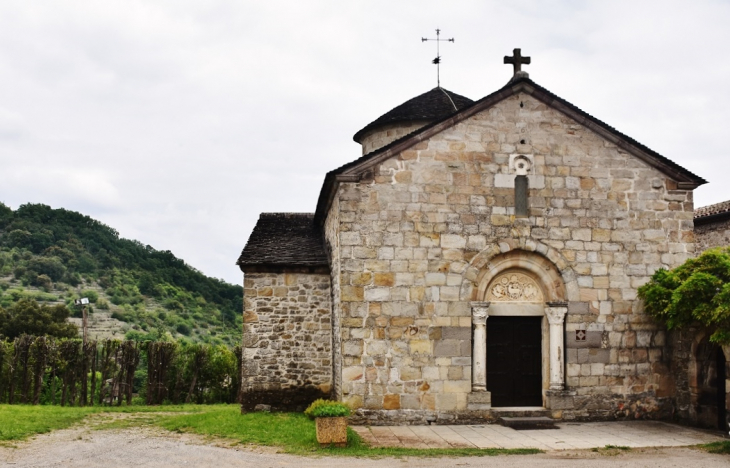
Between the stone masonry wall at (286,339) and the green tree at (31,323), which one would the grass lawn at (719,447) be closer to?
the stone masonry wall at (286,339)

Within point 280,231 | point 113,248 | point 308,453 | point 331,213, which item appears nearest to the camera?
point 308,453

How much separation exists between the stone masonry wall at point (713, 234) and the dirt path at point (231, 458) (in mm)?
12682

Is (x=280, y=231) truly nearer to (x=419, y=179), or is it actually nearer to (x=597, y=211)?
(x=419, y=179)

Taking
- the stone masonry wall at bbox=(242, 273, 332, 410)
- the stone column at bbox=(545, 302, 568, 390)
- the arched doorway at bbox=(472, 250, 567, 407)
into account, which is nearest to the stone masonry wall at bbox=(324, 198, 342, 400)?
the stone masonry wall at bbox=(242, 273, 332, 410)

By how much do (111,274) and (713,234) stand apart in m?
34.7

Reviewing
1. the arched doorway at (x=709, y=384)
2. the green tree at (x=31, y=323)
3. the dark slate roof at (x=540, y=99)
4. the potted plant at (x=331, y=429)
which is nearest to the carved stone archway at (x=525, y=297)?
the arched doorway at (x=709, y=384)

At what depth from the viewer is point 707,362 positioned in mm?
12711

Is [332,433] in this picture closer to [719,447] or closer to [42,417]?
[719,447]

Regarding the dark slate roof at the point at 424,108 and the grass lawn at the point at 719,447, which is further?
the dark slate roof at the point at 424,108

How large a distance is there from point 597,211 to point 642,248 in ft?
4.29

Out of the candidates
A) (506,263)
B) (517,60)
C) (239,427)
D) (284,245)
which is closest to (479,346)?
(506,263)

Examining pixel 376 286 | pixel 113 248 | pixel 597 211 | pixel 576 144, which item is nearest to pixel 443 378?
pixel 376 286

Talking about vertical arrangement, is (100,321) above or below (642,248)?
below

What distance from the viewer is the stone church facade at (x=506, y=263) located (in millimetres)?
12820
